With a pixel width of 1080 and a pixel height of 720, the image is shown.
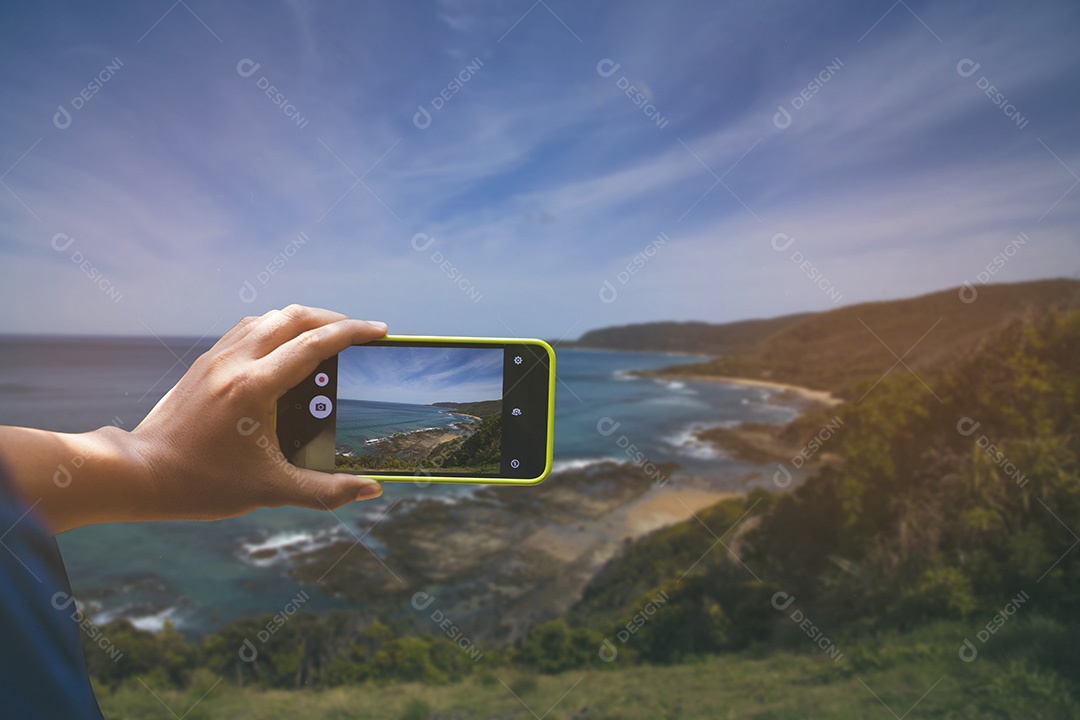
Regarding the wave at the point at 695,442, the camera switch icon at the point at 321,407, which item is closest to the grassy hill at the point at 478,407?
the camera switch icon at the point at 321,407

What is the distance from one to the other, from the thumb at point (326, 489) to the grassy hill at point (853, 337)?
2711mm

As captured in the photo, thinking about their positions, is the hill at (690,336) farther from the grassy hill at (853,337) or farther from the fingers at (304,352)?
the fingers at (304,352)

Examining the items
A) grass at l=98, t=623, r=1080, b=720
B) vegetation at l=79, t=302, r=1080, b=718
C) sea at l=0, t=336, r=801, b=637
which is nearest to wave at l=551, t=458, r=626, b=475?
sea at l=0, t=336, r=801, b=637

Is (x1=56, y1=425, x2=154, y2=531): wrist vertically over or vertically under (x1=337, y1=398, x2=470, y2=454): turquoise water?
under

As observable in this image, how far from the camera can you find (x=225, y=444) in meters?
0.55

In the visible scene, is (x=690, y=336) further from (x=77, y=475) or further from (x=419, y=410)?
(x=77, y=475)

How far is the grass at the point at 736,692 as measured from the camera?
2.50 metres

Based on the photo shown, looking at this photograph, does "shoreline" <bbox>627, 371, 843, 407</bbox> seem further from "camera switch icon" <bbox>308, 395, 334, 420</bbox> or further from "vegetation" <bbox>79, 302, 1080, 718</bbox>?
"camera switch icon" <bbox>308, 395, 334, 420</bbox>

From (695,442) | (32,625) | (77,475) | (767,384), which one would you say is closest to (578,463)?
(695,442)

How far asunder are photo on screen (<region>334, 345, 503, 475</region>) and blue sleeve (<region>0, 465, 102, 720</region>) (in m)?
0.34

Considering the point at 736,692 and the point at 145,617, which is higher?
the point at 145,617

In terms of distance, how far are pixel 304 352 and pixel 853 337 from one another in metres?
3.22

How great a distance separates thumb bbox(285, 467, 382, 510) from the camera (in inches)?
23.6

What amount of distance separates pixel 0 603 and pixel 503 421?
45 centimetres
